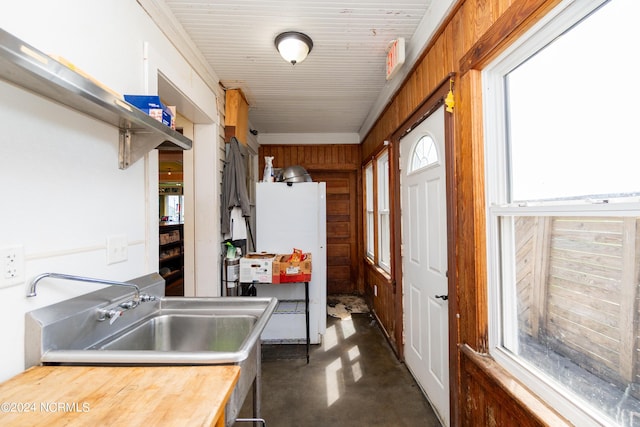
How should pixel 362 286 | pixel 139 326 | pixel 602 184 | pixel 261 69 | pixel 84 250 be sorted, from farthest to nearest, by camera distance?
pixel 362 286
pixel 261 69
pixel 139 326
pixel 84 250
pixel 602 184

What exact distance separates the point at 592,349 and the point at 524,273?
0.36 m

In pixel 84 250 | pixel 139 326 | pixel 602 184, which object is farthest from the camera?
pixel 139 326

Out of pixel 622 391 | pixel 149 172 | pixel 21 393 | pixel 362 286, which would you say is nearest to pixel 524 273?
pixel 622 391

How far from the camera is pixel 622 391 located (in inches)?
32.8

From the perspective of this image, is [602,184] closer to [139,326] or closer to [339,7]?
[339,7]

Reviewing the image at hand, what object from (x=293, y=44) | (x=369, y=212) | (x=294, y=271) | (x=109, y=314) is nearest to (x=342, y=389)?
(x=294, y=271)

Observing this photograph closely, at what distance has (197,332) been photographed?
1478 millimetres

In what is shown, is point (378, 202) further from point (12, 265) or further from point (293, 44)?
point (12, 265)

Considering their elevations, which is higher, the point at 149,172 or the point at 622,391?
the point at 149,172

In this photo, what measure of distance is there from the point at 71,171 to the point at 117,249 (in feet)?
1.37

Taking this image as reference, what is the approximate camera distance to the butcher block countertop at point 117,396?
667 mm

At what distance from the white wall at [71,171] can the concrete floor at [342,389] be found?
4.29 feet

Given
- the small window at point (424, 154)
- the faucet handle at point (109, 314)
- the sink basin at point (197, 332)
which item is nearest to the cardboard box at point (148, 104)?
the faucet handle at point (109, 314)

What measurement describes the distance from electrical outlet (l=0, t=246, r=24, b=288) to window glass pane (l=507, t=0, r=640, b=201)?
1851mm
